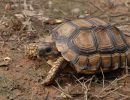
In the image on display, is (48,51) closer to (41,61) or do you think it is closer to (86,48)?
(41,61)

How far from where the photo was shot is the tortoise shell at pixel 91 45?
4785 millimetres

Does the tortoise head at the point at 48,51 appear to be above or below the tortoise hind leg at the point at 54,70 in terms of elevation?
above

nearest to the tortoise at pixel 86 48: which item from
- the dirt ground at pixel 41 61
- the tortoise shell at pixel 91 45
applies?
the tortoise shell at pixel 91 45

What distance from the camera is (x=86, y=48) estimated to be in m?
4.80

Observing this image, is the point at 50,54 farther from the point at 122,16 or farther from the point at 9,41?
the point at 122,16

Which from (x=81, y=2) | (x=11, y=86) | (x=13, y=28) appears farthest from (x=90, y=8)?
(x=11, y=86)

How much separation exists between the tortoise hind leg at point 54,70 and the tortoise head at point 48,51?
0.46 ft

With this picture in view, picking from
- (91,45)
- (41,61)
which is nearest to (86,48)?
→ (91,45)

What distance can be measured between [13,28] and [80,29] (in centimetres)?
143

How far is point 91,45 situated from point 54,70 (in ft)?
1.83

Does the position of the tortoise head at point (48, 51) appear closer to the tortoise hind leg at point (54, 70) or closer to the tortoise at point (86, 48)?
the tortoise at point (86, 48)

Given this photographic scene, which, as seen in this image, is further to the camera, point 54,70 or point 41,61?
point 41,61

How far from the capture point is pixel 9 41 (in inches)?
225

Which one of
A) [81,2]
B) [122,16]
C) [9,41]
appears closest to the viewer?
[9,41]
